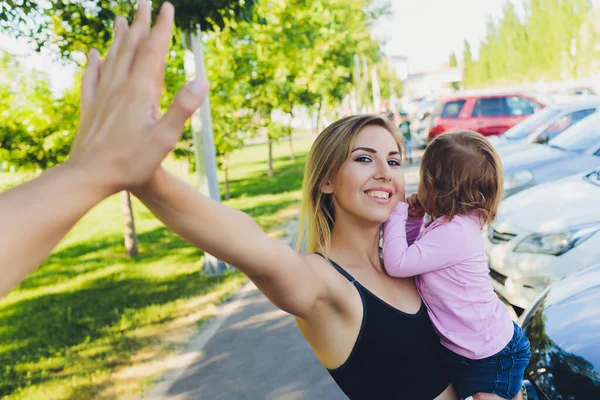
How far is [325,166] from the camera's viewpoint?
1.90 meters

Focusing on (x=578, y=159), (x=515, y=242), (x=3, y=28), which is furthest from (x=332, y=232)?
(x=578, y=159)

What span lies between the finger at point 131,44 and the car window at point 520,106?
1735cm

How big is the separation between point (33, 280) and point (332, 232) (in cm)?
859

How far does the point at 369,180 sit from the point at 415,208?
42 cm

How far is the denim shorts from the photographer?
1.89 m

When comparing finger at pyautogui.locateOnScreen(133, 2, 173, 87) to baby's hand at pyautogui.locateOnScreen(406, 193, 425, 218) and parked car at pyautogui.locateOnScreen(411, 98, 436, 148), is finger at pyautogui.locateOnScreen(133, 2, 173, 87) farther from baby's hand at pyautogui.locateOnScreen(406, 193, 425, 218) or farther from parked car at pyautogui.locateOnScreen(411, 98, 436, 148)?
parked car at pyautogui.locateOnScreen(411, 98, 436, 148)

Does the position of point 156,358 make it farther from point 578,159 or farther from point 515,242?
point 578,159

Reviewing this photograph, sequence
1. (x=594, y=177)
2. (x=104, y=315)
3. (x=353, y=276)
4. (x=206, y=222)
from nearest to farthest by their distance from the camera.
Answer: (x=206, y=222) → (x=353, y=276) → (x=594, y=177) → (x=104, y=315)

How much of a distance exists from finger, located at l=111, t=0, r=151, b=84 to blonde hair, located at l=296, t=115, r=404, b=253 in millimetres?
1113

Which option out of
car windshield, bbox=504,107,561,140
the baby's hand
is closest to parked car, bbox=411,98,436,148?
car windshield, bbox=504,107,561,140

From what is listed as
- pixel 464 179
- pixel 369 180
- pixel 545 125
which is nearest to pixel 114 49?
pixel 369 180

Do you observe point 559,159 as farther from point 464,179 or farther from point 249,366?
point 464,179

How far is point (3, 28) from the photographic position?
566 cm

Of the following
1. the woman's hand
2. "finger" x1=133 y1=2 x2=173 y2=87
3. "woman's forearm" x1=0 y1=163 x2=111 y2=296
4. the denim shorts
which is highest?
"finger" x1=133 y1=2 x2=173 y2=87
